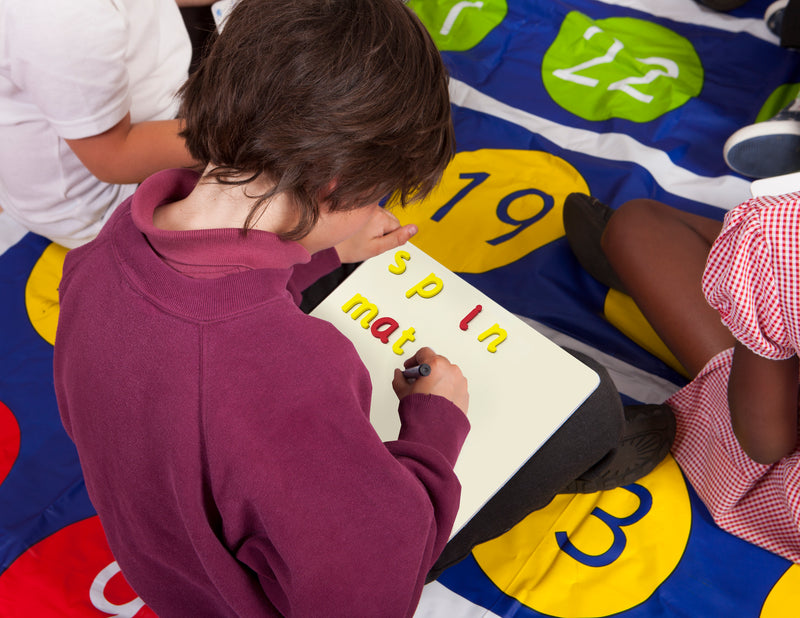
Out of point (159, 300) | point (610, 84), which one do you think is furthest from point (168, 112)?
point (610, 84)

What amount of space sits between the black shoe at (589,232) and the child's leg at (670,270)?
0.12 ft

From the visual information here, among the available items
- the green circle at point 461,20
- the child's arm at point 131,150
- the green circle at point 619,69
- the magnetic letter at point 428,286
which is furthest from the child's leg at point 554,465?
the green circle at point 461,20

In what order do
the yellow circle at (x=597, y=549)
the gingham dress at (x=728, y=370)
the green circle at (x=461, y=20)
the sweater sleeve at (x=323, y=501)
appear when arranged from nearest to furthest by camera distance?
the sweater sleeve at (x=323, y=501), the gingham dress at (x=728, y=370), the yellow circle at (x=597, y=549), the green circle at (x=461, y=20)

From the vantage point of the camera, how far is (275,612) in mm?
532

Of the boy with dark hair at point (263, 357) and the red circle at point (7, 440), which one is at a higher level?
the boy with dark hair at point (263, 357)

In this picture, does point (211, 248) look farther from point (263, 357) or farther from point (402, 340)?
point (402, 340)

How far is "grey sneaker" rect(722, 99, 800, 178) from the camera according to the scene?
107cm

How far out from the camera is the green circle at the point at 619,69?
1.27m

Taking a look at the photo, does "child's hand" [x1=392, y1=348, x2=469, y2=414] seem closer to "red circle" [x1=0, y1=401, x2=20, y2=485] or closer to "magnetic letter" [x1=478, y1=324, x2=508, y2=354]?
"magnetic letter" [x1=478, y1=324, x2=508, y2=354]

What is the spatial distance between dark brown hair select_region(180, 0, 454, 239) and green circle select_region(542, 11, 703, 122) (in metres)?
0.83

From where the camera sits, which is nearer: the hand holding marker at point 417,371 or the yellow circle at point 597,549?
the hand holding marker at point 417,371

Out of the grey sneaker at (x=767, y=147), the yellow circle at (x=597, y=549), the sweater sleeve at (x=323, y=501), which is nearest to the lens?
the sweater sleeve at (x=323, y=501)

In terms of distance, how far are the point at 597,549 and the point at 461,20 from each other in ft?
3.58

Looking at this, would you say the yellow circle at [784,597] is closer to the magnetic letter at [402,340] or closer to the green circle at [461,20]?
the magnetic letter at [402,340]
